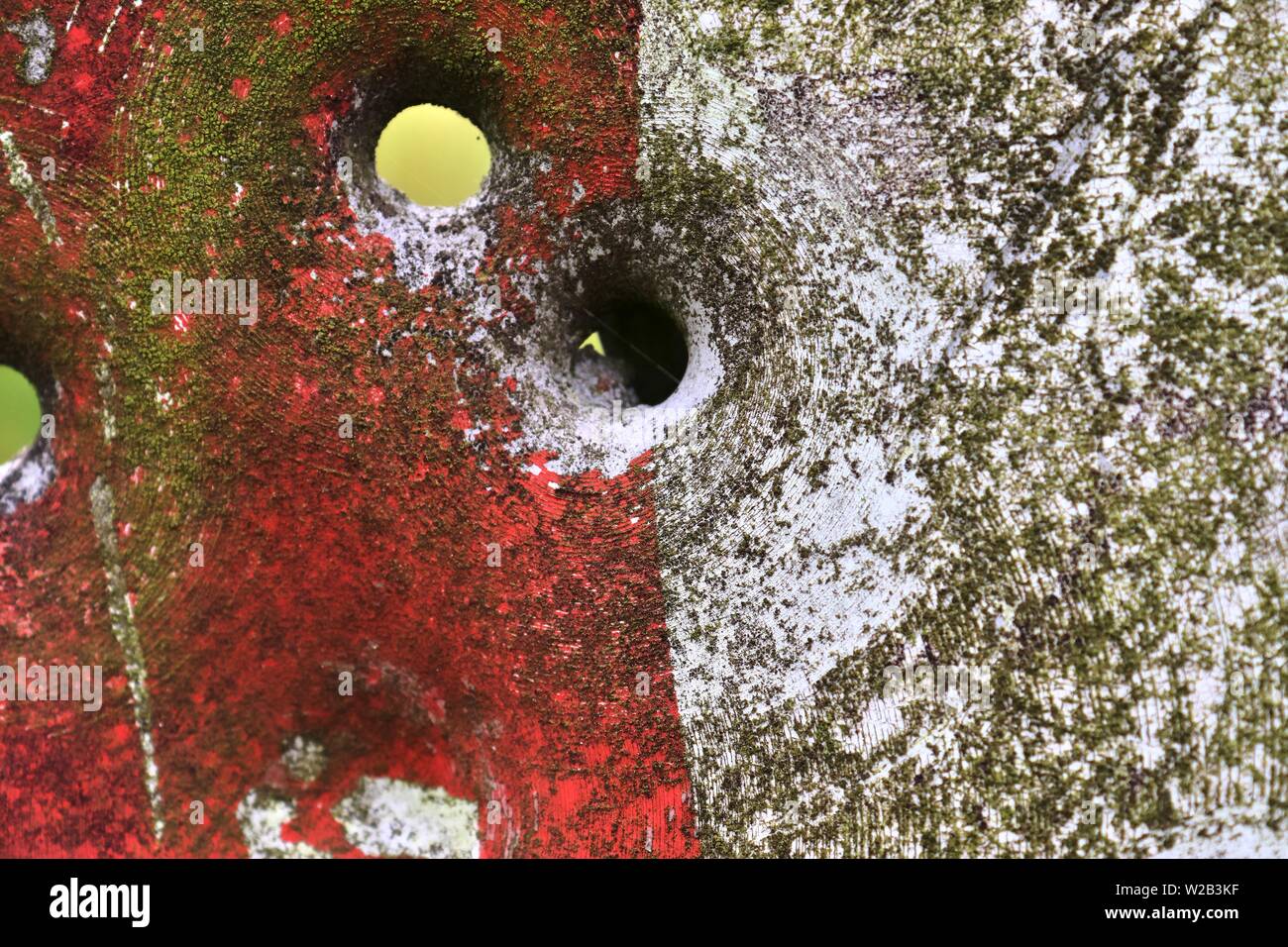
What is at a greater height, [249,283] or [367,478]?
[249,283]

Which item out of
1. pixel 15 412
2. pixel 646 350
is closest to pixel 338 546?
pixel 646 350

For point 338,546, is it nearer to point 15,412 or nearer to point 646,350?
point 646,350

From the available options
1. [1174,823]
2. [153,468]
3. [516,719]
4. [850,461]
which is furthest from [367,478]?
[1174,823]

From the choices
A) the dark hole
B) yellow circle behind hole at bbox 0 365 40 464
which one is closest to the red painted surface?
the dark hole

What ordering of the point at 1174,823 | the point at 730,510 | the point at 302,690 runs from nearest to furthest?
1. the point at 1174,823
2. the point at 730,510
3. the point at 302,690

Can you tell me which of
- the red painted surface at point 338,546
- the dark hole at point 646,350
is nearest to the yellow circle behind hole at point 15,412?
the red painted surface at point 338,546

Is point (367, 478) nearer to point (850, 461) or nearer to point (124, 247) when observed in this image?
point (124, 247)

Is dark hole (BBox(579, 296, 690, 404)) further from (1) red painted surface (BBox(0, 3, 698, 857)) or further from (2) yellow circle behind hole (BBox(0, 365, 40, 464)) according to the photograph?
→ (2) yellow circle behind hole (BBox(0, 365, 40, 464))
